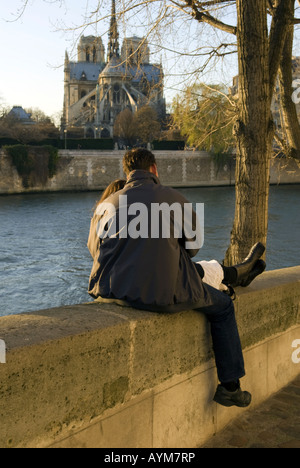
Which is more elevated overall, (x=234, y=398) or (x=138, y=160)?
(x=138, y=160)

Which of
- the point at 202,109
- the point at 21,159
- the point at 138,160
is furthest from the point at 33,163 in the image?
the point at 138,160

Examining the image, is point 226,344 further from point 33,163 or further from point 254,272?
point 33,163

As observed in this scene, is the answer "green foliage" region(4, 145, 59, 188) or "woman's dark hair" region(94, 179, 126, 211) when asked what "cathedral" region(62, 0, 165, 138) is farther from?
"woman's dark hair" region(94, 179, 126, 211)

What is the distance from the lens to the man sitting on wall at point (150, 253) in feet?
5.76

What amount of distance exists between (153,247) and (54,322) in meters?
0.37

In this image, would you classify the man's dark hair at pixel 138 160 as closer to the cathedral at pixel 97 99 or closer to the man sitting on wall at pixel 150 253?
the man sitting on wall at pixel 150 253

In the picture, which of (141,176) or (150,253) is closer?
(150,253)

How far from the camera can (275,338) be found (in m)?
2.56

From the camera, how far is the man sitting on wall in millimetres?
1757

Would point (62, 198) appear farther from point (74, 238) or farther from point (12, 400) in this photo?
point (12, 400)

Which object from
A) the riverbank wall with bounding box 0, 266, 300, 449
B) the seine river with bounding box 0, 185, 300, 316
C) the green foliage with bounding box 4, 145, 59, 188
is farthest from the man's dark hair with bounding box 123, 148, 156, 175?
the green foliage with bounding box 4, 145, 59, 188

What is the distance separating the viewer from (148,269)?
1.73 m

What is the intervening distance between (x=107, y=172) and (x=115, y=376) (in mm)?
33960
